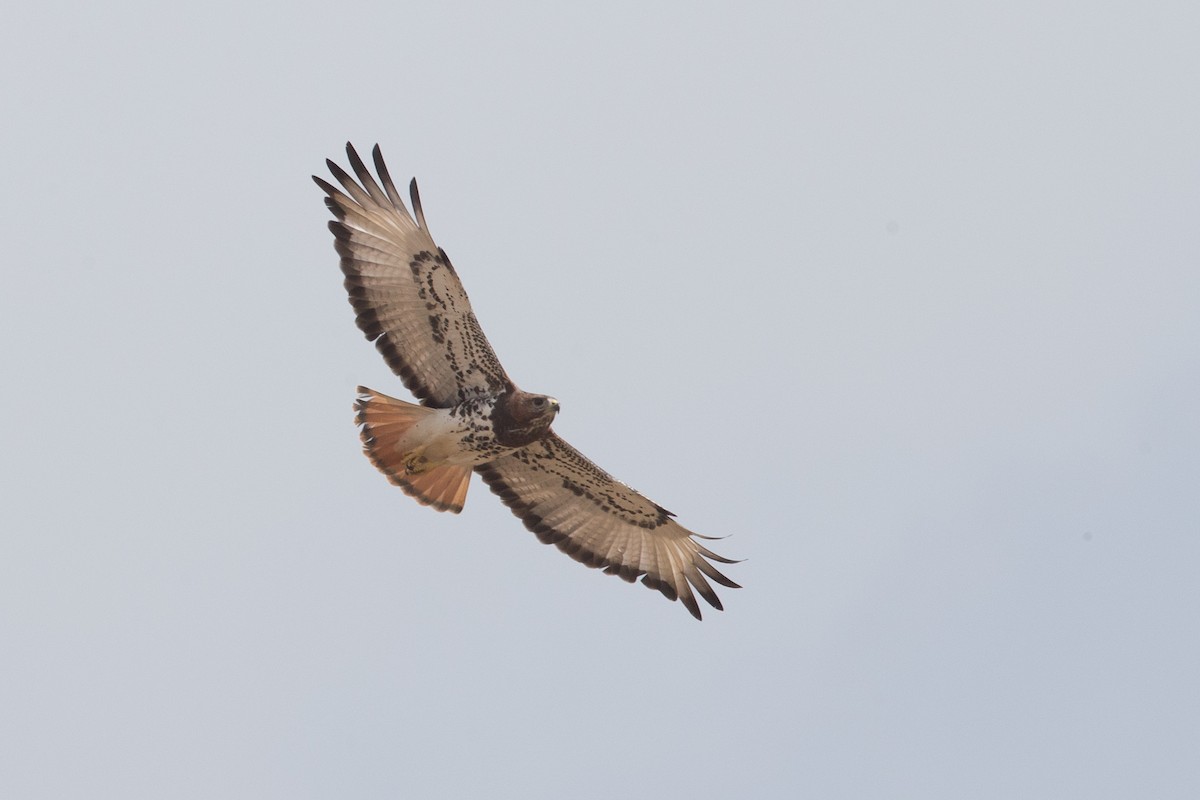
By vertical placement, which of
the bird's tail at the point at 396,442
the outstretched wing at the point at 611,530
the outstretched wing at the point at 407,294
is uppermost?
the outstretched wing at the point at 407,294

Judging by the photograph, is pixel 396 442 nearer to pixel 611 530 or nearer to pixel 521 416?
pixel 521 416

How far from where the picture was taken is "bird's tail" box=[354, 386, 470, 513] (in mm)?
14492

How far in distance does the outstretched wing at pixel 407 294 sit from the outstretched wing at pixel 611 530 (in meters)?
1.13

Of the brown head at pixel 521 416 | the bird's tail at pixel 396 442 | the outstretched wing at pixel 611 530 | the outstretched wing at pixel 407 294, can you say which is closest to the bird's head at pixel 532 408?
the brown head at pixel 521 416

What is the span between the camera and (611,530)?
15.8 m

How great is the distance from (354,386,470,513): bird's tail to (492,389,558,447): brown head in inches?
22.4

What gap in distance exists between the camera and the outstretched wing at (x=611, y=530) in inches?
612

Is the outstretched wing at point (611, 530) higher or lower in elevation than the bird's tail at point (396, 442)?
higher

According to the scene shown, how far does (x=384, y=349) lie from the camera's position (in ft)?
47.8

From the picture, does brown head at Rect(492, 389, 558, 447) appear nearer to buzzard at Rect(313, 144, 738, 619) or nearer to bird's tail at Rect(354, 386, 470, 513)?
buzzard at Rect(313, 144, 738, 619)

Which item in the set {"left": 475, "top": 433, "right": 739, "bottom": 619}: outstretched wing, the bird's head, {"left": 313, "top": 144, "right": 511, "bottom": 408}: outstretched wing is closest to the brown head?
the bird's head

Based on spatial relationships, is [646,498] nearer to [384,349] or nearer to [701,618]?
[701,618]

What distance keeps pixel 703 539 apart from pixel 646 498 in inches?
29.4

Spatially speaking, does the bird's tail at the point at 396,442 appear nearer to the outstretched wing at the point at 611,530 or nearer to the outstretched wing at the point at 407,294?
the outstretched wing at the point at 407,294
